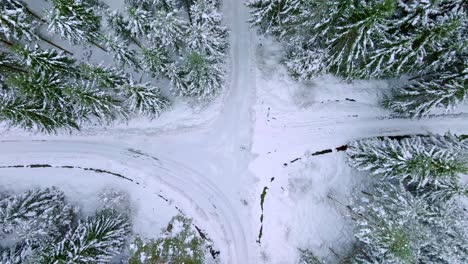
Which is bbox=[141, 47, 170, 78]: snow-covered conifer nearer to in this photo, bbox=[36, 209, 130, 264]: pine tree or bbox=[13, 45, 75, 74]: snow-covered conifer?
bbox=[13, 45, 75, 74]: snow-covered conifer

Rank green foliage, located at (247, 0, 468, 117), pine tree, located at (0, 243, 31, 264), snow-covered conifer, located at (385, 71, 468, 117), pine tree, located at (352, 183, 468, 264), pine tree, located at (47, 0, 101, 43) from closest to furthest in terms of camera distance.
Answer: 1. green foliage, located at (247, 0, 468, 117)
2. pine tree, located at (47, 0, 101, 43)
3. pine tree, located at (352, 183, 468, 264)
4. snow-covered conifer, located at (385, 71, 468, 117)
5. pine tree, located at (0, 243, 31, 264)

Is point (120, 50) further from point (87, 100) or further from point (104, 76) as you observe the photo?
point (87, 100)

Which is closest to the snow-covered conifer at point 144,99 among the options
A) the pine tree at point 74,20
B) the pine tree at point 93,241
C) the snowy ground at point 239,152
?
the snowy ground at point 239,152

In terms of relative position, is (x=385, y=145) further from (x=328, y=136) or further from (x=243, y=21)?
(x=243, y=21)

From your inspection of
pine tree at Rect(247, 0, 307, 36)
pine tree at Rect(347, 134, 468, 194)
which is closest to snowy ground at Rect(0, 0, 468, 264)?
pine tree at Rect(347, 134, 468, 194)

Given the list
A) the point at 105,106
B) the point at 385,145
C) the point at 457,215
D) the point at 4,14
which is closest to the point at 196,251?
the point at 105,106

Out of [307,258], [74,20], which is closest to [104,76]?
[74,20]
